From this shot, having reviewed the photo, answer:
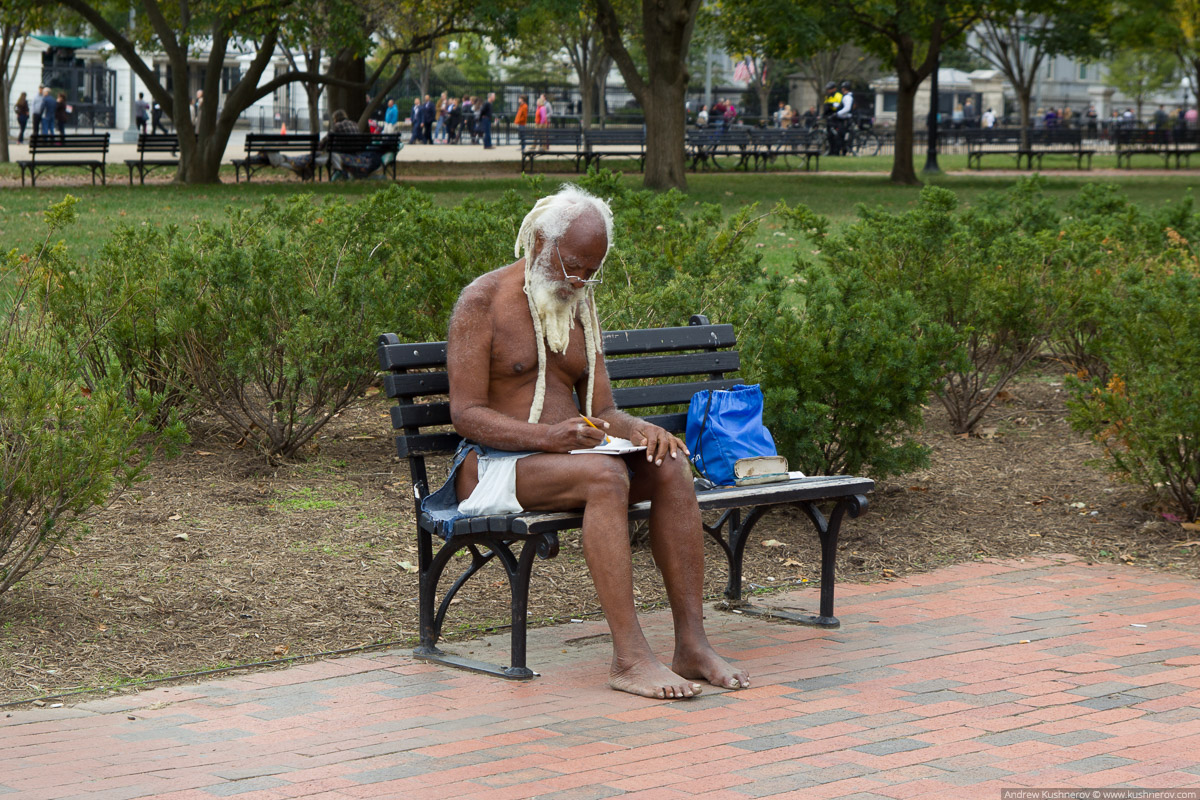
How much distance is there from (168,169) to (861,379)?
24625 mm

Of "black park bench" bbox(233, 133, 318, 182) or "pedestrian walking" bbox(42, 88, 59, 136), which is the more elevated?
"pedestrian walking" bbox(42, 88, 59, 136)

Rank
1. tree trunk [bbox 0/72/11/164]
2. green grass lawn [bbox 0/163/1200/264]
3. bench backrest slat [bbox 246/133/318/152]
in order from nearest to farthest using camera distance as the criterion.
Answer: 1. green grass lawn [bbox 0/163/1200/264]
2. bench backrest slat [bbox 246/133/318/152]
3. tree trunk [bbox 0/72/11/164]

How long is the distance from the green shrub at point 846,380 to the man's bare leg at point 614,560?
1906mm

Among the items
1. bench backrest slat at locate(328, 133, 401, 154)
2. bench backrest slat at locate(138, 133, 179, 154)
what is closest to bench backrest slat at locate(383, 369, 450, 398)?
bench backrest slat at locate(328, 133, 401, 154)

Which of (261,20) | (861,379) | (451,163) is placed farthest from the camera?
(451,163)

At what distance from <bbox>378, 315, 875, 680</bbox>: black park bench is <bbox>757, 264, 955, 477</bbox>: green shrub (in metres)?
0.49

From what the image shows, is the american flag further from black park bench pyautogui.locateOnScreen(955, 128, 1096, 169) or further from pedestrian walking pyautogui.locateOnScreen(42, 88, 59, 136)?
pedestrian walking pyautogui.locateOnScreen(42, 88, 59, 136)

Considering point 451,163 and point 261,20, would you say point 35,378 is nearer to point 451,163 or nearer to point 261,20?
point 261,20

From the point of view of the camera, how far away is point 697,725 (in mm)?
3986

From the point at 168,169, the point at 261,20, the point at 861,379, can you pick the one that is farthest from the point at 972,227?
the point at 168,169

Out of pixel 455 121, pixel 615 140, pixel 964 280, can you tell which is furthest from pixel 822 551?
pixel 455 121

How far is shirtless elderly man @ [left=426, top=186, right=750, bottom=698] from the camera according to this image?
4320mm

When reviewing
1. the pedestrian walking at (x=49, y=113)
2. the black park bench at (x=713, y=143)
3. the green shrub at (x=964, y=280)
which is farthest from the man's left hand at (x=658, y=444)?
the pedestrian walking at (x=49, y=113)

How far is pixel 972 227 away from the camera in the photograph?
8.80 m
